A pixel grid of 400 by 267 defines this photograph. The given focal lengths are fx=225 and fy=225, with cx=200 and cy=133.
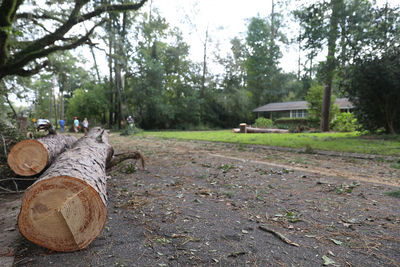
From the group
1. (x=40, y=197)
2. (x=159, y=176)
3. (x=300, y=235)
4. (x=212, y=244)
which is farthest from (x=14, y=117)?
(x=300, y=235)

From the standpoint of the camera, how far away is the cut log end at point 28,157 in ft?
12.6

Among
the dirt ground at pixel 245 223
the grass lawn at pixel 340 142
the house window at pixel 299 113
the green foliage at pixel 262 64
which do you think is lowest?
the dirt ground at pixel 245 223

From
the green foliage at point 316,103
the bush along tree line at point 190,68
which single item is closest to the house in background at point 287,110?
the bush along tree line at point 190,68

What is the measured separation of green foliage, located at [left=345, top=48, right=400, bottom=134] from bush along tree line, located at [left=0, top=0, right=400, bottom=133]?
0.14 feet

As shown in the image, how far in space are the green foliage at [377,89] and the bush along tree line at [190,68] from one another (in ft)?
0.14

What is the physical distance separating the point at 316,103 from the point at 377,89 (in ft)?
39.0

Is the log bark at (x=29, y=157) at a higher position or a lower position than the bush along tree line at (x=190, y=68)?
lower

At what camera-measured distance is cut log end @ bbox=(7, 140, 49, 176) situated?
3826 millimetres

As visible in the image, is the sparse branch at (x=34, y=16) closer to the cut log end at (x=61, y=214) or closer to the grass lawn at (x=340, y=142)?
the cut log end at (x=61, y=214)

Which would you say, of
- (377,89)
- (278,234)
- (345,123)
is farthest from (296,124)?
(278,234)

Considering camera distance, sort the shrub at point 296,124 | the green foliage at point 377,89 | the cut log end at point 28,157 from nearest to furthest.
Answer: the cut log end at point 28,157 → the green foliage at point 377,89 → the shrub at point 296,124

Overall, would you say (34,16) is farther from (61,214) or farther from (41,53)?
(61,214)

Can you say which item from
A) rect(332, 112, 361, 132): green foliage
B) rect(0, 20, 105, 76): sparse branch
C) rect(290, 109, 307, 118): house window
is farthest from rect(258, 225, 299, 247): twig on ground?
rect(290, 109, 307, 118): house window

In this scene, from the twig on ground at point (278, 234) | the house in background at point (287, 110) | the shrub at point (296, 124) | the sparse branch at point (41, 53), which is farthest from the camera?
the house in background at point (287, 110)
